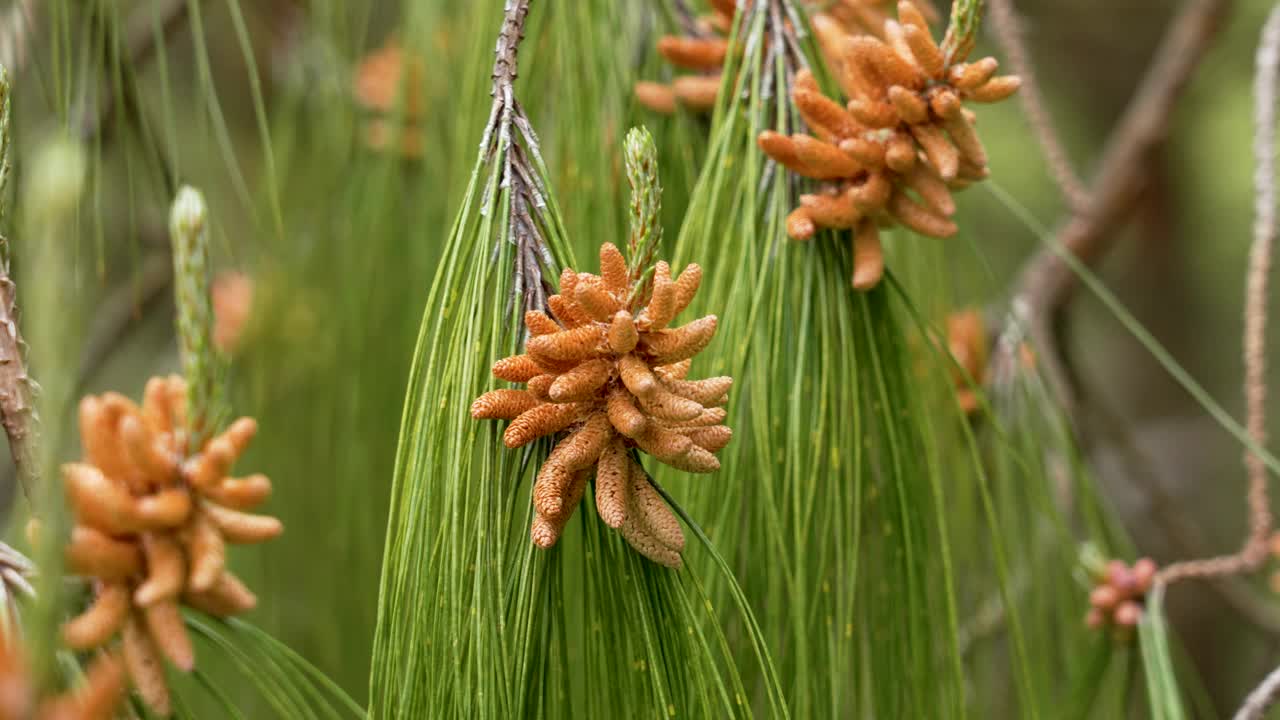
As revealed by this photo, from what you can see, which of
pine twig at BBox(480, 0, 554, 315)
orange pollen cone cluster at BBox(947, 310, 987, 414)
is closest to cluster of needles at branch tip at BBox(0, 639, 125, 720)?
pine twig at BBox(480, 0, 554, 315)

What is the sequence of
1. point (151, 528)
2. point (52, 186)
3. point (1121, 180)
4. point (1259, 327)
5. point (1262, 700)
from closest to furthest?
point (52, 186), point (151, 528), point (1262, 700), point (1259, 327), point (1121, 180)

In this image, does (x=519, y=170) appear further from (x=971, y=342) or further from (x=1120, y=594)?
(x=971, y=342)

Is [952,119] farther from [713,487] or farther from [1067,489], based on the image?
[1067,489]

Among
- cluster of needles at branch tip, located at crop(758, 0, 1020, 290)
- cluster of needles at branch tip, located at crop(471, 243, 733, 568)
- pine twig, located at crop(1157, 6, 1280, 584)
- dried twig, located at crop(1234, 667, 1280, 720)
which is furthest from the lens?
pine twig, located at crop(1157, 6, 1280, 584)

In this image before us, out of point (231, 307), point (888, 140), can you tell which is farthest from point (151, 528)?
point (231, 307)

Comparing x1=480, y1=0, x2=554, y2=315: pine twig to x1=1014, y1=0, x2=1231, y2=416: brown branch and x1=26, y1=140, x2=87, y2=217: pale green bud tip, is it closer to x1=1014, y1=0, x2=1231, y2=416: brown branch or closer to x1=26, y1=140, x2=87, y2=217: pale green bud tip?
x1=26, y1=140, x2=87, y2=217: pale green bud tip

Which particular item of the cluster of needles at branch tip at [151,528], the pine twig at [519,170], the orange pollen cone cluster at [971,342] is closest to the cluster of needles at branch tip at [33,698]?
the cluster of needles at branch tip at [151,528]

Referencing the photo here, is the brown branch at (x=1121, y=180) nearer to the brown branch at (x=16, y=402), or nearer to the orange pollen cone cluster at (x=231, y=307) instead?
the orange pollen cone cluster at (x=231, y=307)
